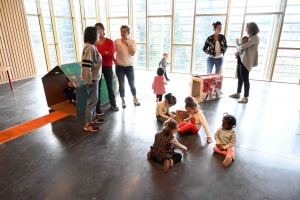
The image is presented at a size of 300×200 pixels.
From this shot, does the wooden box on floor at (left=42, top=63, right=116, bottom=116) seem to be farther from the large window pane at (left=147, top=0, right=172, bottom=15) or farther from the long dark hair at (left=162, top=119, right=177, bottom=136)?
the large window pane at (left=147, top=0, right=172, bottom=15)

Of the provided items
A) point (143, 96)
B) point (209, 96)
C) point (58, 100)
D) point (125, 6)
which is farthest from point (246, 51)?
point (125, 6)

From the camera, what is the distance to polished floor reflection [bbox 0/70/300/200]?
1.89m

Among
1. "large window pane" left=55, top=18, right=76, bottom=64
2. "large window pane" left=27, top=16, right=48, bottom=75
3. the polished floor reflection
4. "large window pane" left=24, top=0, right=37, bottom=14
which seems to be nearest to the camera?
the polished floor reflection

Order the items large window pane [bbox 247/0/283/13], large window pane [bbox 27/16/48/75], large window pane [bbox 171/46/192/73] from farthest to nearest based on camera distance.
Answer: large window pane [bbox 171/46/192/73] → large window pane [bbox 27/16/48/75] → large window pane [bbox 247/0/283/13]

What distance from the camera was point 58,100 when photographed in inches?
161

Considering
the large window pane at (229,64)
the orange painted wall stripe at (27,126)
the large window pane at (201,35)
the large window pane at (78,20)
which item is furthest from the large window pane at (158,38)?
the orange painted wall stripe at (27,126)

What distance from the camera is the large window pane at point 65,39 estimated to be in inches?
297

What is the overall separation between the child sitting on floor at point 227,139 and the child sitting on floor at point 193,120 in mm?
277

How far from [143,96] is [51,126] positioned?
2114 mm

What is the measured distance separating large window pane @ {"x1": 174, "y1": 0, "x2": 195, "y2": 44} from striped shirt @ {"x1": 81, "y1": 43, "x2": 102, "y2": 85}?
15.7 ft

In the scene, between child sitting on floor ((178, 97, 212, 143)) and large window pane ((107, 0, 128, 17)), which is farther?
large window pane ((107, 0, 128, 17))

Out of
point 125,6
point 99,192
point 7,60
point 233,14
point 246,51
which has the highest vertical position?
point 125,6

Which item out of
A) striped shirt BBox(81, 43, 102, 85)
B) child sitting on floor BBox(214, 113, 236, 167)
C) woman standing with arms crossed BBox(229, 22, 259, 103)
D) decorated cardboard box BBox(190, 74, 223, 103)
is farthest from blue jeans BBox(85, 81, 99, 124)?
woman standing with arms crossed BBox(229, 22, 259, 103)

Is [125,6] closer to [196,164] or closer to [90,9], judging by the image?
[90,9]
